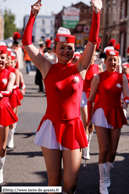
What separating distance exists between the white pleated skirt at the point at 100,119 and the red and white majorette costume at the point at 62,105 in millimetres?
1058

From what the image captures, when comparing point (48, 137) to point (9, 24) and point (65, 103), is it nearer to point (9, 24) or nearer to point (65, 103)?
point (65, 103)

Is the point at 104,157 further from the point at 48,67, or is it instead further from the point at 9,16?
the point at 9,16

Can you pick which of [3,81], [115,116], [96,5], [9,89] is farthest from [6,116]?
[96,5]

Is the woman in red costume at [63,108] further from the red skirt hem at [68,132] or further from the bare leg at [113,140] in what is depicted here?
the bare leg at [113,140]

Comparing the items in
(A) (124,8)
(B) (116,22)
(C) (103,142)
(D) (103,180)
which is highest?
(A) (124,8)

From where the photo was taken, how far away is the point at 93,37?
10.4 ft

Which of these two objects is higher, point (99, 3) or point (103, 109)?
point (99, 3)

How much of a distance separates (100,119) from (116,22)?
3356 centimetres

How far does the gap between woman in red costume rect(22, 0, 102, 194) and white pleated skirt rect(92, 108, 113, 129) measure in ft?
3.44

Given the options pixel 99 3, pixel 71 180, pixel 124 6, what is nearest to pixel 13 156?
pixel 71 180

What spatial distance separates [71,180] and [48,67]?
1.15m

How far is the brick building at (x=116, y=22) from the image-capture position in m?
32.1

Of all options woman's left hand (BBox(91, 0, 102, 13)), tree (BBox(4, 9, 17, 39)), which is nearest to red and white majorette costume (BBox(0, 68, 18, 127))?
woman's left hand (BBox(91, 0, 102, 13))

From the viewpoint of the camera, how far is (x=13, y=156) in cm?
596
